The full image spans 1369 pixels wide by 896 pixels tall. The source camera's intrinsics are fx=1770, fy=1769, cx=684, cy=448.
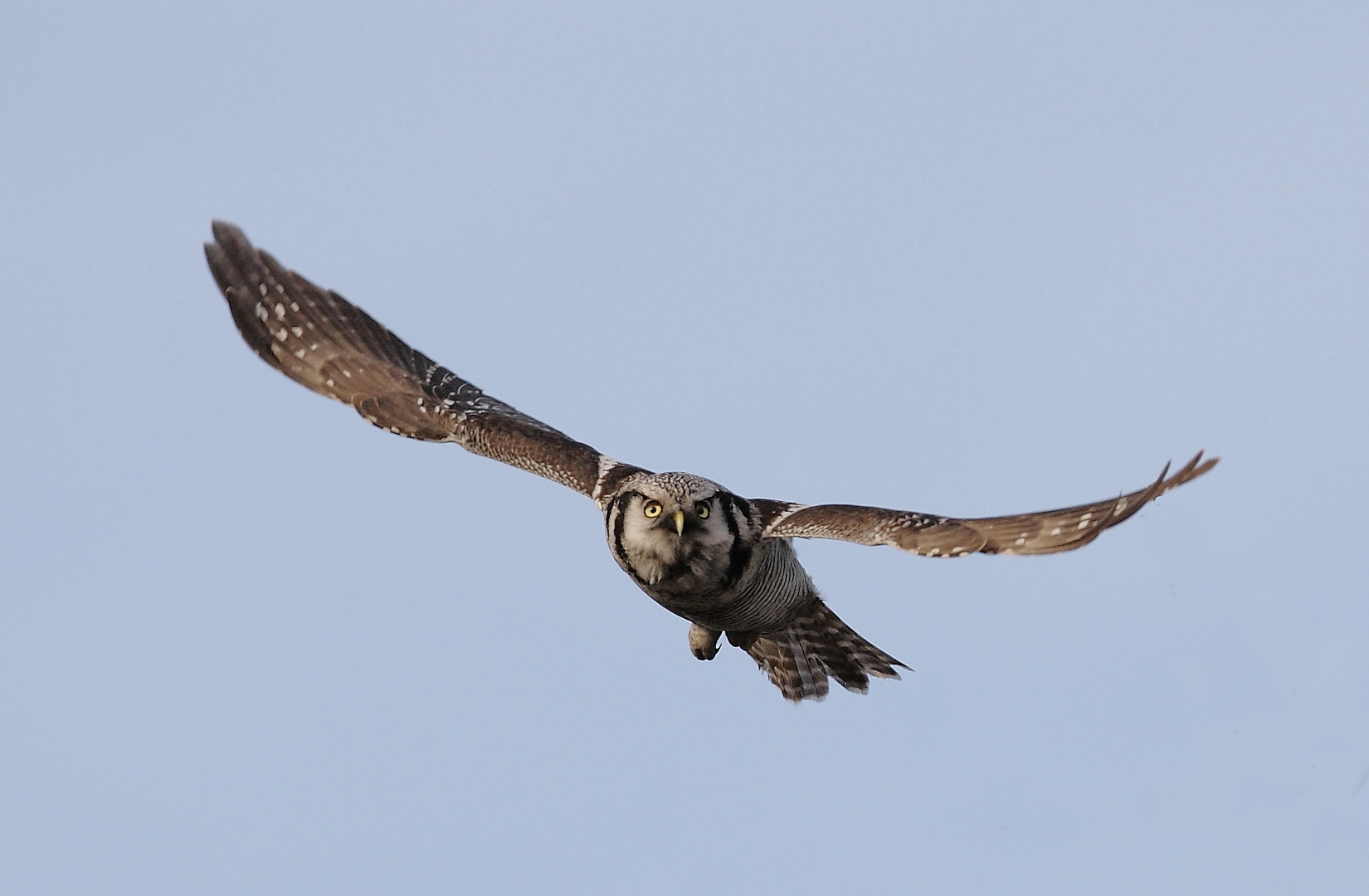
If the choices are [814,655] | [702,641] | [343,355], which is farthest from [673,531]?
[343,355]

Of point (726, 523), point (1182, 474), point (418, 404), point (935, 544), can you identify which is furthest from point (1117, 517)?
point (418, 404)

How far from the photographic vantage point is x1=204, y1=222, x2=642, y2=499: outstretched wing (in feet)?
46.5

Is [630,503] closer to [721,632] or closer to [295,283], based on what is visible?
[721,632]

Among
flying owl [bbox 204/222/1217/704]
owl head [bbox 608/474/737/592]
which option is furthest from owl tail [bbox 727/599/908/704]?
owl head [bbox 608/474/737/592]

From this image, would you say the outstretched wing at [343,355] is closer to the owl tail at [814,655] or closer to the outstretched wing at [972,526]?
the owl tail at [814,655]

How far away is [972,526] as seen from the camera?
35.6 ft

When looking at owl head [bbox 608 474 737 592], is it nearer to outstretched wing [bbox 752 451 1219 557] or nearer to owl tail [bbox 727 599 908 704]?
outstretched wing [bbox 752 451 1219 557]

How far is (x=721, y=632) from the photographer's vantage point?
14.3m

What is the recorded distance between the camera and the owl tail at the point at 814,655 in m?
14.4

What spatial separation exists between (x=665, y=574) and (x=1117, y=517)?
3.45 metres

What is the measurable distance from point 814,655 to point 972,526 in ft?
13.3

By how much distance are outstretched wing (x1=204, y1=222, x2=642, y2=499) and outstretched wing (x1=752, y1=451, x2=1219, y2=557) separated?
2.99m

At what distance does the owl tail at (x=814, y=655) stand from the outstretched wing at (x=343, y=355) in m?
2.47

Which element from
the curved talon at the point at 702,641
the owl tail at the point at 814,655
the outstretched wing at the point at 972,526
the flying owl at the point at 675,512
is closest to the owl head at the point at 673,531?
the flying owl at the point at 675,512
